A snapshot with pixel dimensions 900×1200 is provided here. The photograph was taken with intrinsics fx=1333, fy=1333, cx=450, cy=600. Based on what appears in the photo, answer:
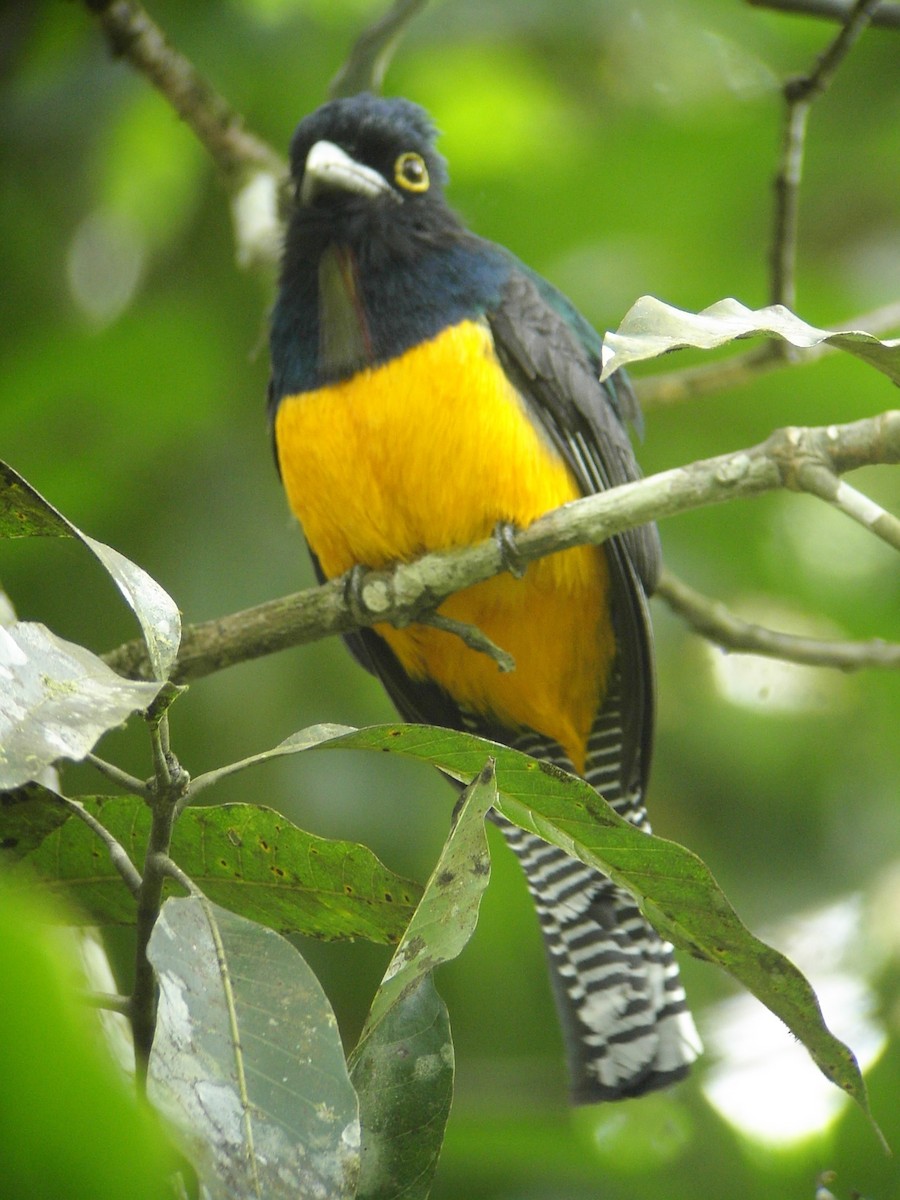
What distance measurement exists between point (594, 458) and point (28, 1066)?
8.76ft

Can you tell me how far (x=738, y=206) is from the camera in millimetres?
4852

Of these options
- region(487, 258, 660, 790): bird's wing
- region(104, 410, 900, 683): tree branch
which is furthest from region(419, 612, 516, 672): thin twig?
region(487, 258, 660, 790): bird's wing

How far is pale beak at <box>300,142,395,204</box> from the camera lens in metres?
3.38

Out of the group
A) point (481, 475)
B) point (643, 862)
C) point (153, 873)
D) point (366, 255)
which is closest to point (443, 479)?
point (481, 475)

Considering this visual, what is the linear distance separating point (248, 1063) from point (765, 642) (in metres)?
2.20

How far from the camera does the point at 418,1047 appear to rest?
1.64 metres

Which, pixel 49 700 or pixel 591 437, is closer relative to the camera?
pixel 49 700

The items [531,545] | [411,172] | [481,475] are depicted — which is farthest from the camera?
[411,172]

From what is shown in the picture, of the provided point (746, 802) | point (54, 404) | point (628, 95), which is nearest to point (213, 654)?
point (54, 404)

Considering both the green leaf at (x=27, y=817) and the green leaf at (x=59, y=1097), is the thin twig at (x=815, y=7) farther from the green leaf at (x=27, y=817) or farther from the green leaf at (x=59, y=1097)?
the green leaf at (x=59, y=1097)

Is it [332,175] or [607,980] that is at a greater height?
[332,175]

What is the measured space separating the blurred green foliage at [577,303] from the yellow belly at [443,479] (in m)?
0.95

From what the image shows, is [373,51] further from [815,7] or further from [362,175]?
[815,7]

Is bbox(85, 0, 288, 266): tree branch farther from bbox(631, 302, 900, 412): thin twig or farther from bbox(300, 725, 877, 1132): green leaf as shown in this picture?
bbox(300, 725, 877, 1132): green leaf
